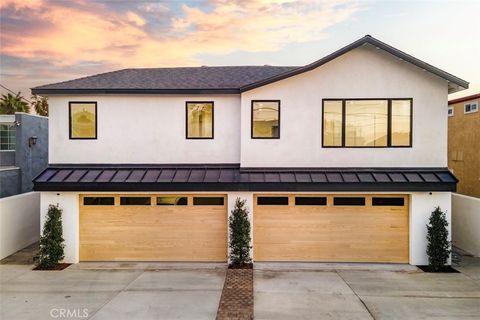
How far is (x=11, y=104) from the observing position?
44312 millimetres

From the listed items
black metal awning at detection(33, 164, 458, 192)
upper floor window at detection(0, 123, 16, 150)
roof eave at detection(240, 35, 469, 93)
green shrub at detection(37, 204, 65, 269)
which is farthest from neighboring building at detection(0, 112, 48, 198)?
roof eave at detection(240, 35, 469, 93)

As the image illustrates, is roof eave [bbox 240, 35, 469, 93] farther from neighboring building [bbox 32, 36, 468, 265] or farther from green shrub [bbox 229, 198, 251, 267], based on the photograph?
green shrub [bbox 229, 198, 251, 267]

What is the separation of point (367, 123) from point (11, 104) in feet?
164

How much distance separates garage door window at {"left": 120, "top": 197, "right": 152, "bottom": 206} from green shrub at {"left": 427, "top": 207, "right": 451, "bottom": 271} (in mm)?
9060

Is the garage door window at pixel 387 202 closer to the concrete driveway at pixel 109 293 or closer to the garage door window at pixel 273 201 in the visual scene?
the garage door window at pixel 273 201

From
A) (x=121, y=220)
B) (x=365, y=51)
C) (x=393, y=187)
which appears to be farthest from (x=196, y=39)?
(x=393, y=187)

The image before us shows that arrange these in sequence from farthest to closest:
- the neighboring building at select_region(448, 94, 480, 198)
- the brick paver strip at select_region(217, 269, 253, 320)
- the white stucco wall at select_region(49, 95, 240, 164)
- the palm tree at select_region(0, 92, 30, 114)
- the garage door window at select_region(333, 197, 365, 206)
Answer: the palm tree at select_region(0, 92, 30, 114) < the neighboring building at select_region(448, 94, 480, 198) < the white stucco wall at select_region(49, 95, 240, 164) < the garage door window at select_region(333, 197, 365, 206) < the brick paver strip at select_region(217, 269, 253, 320)

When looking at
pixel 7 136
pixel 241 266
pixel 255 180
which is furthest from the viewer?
pixel 7 136

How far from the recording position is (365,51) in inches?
410

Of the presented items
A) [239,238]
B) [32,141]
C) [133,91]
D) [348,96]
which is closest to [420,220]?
[348,96]

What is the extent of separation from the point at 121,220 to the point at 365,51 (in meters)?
9.86

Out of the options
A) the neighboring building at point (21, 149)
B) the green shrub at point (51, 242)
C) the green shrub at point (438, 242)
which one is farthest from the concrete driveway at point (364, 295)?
the neighboring building at point (21, 149)

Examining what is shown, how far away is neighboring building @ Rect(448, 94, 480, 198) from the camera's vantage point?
56.7 feet

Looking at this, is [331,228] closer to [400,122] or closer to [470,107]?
[400,122]
